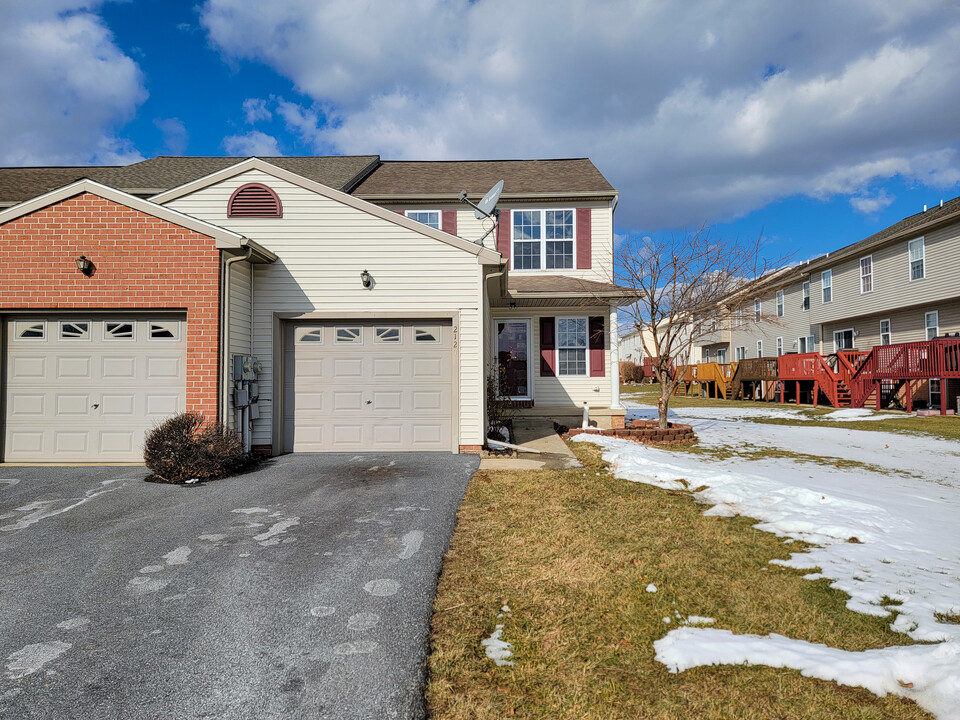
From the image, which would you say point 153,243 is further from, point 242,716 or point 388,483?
point 242,716

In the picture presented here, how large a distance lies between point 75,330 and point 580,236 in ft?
36.6

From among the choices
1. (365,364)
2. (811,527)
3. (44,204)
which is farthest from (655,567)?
(44,204)

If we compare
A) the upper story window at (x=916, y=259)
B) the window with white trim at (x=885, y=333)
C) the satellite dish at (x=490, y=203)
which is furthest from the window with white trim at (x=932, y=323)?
the satellite dish at (x=490, y=203)

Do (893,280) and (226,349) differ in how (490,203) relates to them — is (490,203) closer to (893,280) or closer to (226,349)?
(226,349)

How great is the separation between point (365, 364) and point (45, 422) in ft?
15.8

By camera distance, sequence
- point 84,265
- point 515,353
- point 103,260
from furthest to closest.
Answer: point 515,353, point 103,260, point 84,265

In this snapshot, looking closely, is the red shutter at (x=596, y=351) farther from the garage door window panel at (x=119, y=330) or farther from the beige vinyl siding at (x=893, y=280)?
the beige vinyl siding at (x=893, y=280)

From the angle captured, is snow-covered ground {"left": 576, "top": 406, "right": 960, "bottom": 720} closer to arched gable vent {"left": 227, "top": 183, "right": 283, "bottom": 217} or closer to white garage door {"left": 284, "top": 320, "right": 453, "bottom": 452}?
white garage door {"left": 284, "top": 320, "right": 453, "bottom": 452}

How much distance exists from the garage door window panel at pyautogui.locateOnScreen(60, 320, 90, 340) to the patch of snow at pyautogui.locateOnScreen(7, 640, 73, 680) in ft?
20.7

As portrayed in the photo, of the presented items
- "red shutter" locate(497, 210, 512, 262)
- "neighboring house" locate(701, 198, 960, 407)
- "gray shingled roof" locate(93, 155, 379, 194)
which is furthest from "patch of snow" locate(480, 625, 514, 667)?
"gray shingled roof" locate(93, 155, 379, 194)

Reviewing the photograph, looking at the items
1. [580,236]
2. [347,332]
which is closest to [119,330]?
[347,332]

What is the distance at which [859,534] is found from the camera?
4.95 meters

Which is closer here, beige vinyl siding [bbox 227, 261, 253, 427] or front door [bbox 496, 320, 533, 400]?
beige vinyl siding [bbox 227, 261, 253, 427]

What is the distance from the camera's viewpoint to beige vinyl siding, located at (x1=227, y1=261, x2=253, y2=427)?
794 centimetres
